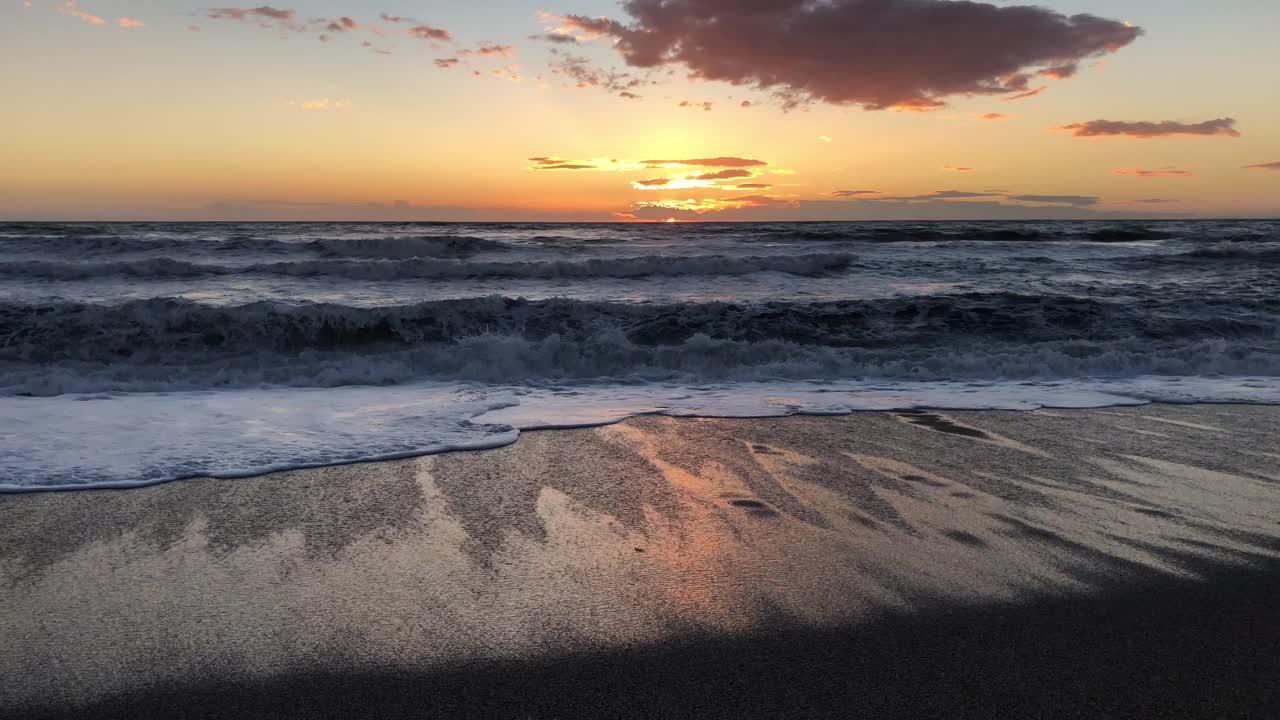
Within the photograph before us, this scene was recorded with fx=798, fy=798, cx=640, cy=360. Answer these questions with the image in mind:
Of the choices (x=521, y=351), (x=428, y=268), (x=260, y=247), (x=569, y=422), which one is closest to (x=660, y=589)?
(x=569, y=422)

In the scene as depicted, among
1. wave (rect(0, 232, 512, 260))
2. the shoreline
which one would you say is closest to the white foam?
the shoreline

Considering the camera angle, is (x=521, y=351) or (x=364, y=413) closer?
(x=364, y=413)

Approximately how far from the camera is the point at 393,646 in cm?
256

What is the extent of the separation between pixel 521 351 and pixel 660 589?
616 centimetres

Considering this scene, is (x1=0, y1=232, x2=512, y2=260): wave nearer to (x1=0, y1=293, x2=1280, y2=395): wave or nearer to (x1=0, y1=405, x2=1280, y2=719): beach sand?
(x1=0, y1=293, x2=1280, y2=395): wave

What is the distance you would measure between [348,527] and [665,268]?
15742 mm

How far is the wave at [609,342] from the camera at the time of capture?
8445 millimetres

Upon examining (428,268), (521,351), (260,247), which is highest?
(260,247)

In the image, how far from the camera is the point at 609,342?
9.27 meters

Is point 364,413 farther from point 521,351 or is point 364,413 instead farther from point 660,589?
point 660,589

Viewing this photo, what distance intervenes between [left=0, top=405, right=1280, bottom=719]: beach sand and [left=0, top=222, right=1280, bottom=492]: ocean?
106cm

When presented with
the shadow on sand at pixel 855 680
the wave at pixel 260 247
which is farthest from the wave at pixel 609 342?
the wave at pixel 260 247

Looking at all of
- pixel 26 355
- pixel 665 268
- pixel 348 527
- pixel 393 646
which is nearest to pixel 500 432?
pixel 348 527

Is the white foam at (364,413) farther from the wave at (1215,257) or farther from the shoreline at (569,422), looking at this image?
the wave at (1215,257)
